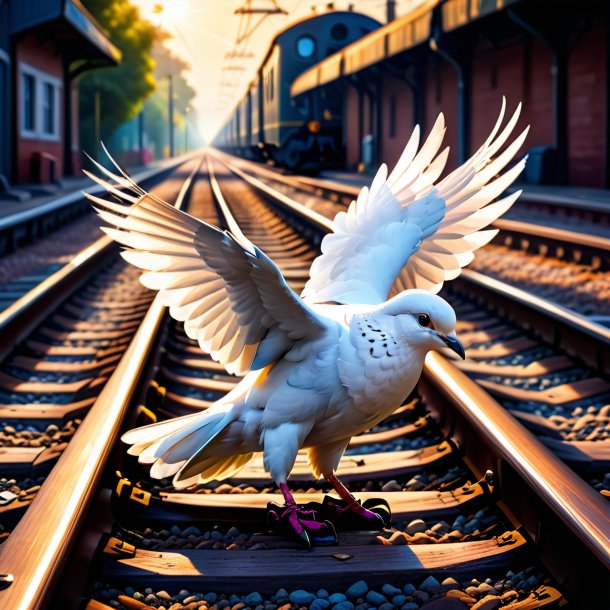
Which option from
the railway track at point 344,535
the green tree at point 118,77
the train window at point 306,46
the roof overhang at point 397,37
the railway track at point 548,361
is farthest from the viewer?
the green tree at point 118,77

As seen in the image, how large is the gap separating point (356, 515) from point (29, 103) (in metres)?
23.8

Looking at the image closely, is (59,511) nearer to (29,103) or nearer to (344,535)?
(344,535)

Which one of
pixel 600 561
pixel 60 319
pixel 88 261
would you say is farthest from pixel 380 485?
pixel 88 261

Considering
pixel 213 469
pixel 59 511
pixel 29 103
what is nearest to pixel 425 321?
pixel 213 469

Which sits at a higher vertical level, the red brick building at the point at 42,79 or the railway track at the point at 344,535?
the red brick building at the point at 42,79

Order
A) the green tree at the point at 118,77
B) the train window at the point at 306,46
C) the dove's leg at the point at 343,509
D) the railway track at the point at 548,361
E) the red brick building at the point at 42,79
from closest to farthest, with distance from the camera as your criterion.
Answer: the dove's leg at the point at 343,509 < the railway track at the point at 548,361 < the red brick building at the point at 42,79 < the train window at the point at 306,46 < the green tree at the point at 118,77

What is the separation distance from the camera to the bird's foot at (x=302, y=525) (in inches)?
109

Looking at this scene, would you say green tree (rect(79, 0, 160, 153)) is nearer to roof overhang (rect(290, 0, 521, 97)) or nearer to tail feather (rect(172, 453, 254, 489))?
roof overhang (rect(290, 0, 521, 97))

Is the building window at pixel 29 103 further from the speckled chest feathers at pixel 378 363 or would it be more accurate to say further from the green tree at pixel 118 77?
the speckled chest feathers at pixel 378 363

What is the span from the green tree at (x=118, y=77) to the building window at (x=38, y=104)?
1036 cm

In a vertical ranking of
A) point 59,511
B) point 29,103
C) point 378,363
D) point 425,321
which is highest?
point 29,103

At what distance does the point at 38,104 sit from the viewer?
25.5 metres

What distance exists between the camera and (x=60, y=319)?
23.1ft

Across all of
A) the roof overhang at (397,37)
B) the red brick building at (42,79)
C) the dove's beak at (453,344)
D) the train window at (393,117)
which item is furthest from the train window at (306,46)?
the dove's beak at (453,344)
